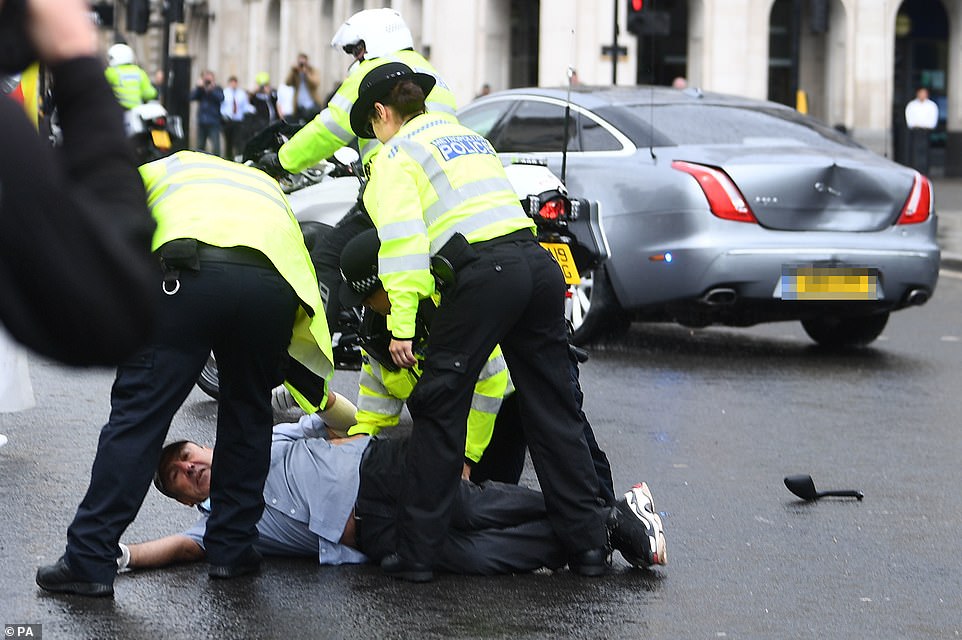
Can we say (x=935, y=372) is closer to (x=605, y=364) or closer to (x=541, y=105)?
(x=605, y=364)

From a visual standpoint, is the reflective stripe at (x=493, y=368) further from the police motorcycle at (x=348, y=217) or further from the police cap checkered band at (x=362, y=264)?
the police motorcycle at (x=348, y=217)

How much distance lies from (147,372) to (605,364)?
18.6ft

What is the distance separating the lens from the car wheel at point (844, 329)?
11.2 metres

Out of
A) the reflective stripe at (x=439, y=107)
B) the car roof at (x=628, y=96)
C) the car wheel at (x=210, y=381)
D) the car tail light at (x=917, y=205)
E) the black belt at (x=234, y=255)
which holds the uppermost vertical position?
the reflective stripe at (x=439, y=107)

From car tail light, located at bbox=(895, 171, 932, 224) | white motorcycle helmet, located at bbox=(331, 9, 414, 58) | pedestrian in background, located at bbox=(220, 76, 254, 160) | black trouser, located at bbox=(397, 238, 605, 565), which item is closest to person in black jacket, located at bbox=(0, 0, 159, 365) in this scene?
black trouser, located at bbox=(397, 238, 605, 565)

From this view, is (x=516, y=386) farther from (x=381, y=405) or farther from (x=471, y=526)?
(x=381, y=405)

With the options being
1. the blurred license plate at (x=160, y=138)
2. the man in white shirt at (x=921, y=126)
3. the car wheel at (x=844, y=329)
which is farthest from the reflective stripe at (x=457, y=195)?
the man in white shirt at (x=921, y=126)

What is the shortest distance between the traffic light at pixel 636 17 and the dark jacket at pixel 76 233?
1766cm

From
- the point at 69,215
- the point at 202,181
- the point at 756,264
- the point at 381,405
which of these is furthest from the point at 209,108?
the point at 69,215

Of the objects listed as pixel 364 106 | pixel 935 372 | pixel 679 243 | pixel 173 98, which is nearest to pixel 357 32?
pixel 364 106

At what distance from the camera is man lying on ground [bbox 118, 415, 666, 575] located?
543cm

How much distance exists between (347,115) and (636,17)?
13528 millimetres

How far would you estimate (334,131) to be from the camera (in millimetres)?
7438

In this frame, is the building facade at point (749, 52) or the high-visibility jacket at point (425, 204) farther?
the building facade at point (749, 52)
